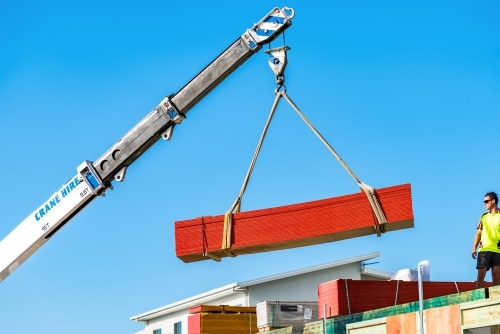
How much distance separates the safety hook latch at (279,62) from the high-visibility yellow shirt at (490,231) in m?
4.03

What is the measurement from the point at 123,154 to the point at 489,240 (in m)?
6.40

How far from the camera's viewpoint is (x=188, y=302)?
1176 inches

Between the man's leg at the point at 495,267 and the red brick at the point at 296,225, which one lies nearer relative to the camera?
the man's leg at the point at 495,267

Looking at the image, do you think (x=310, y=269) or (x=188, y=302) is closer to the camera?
(x=310, y=269)

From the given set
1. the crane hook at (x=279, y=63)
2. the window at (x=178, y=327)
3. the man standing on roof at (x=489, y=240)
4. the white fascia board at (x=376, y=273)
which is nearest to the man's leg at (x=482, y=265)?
the man standing on roof at (x=489, y=240)

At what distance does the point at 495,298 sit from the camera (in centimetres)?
1129

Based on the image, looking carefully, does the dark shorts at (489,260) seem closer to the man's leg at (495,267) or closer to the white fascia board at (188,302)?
the man's leg at (495,267)

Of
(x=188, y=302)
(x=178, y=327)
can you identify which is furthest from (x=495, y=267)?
(x=178, y=327)

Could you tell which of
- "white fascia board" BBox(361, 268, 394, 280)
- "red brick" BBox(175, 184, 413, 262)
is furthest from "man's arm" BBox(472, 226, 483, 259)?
"white fascia board" BBox(361, 268, 394, 280)

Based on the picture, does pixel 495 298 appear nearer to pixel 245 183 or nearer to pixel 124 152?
pixel 245 183

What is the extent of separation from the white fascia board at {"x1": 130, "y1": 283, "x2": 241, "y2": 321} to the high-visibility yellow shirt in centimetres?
1550

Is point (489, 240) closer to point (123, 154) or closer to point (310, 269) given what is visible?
point (123, 154)

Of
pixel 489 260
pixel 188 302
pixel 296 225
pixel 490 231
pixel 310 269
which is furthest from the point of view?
pixel 188 302

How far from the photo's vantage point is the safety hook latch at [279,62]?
14703 mm
